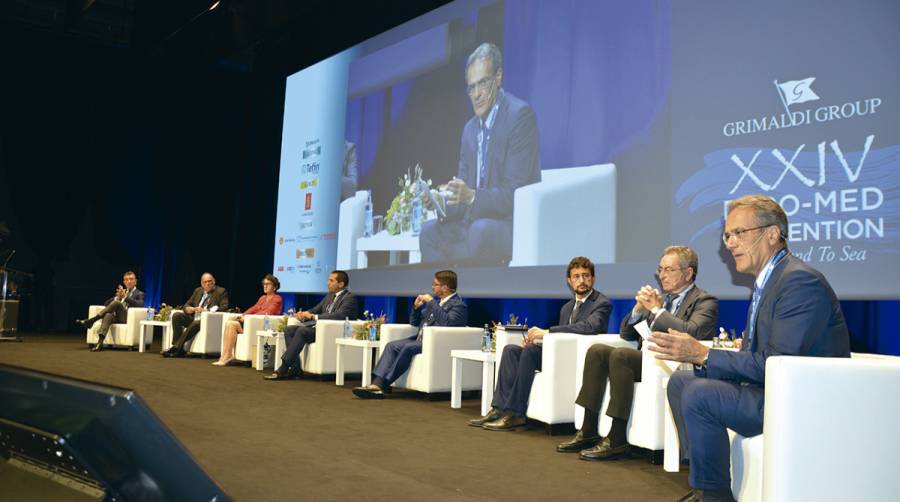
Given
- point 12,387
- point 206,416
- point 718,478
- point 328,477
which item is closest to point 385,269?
point 206,416

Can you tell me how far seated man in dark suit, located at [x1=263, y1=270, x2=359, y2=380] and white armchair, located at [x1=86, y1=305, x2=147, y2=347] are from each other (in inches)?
130

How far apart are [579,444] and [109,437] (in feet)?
9.34

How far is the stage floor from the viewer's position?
266cm

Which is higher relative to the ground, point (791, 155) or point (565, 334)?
point (791, 155)

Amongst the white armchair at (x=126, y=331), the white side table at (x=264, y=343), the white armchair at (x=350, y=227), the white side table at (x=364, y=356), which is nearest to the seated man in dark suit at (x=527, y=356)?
the white side table at (x=364, y=356)

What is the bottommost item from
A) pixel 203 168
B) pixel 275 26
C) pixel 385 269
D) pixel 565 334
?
pixel 565 334

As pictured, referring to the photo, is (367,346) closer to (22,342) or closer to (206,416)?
(206,416)

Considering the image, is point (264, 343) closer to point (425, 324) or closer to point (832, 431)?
point (425, 324)

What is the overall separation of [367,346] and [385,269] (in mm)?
1325

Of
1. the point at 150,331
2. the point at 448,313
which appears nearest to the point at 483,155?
the point at 448,313

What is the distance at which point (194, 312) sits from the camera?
27.4ft

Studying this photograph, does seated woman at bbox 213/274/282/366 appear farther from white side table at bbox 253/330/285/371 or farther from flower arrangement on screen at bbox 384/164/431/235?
flower arrangement on screen at bbox 384/164/431/235

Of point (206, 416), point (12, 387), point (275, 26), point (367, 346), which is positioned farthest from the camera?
point (275, 26)

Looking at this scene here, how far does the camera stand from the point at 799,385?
1.94 m
